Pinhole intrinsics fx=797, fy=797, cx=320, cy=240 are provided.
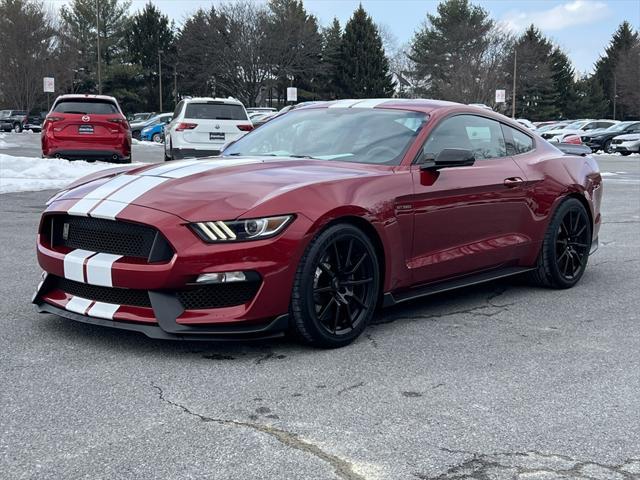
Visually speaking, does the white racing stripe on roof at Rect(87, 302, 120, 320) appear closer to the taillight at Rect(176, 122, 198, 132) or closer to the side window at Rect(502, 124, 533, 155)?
the side window at Rect(502, 124, 533, 155)

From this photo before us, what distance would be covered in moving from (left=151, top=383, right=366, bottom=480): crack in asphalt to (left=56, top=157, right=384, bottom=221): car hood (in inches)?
41.1

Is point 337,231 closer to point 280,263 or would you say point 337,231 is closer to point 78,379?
point 280,263

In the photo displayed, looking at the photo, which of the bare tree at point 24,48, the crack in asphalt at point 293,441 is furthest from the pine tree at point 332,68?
the crack in asphalt at point 293,441

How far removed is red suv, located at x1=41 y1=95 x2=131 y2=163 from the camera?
16031mm

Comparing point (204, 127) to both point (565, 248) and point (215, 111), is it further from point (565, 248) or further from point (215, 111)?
point (565, 248)

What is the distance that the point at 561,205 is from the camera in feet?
20.0

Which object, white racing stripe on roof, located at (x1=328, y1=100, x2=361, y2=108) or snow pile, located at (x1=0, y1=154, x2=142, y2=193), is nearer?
white racing stripe on roof, located at (x1=328, y1=100, x2=361, y2=108)

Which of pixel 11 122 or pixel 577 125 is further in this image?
pixel 11 122

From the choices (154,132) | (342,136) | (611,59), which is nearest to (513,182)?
(342,136)

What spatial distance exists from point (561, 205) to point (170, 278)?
134 inches

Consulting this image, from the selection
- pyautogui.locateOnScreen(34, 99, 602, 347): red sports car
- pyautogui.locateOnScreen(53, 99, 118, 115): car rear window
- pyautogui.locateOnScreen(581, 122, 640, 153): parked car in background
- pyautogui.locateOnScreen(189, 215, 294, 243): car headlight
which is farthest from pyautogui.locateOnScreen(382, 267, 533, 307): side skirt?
pyautogui.locateOnScreen(581, 122, 640, 153): parked car in background

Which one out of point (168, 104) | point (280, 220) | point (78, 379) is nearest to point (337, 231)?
point (280, 220)

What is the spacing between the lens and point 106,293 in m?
4.16

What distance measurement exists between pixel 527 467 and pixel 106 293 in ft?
7.63
